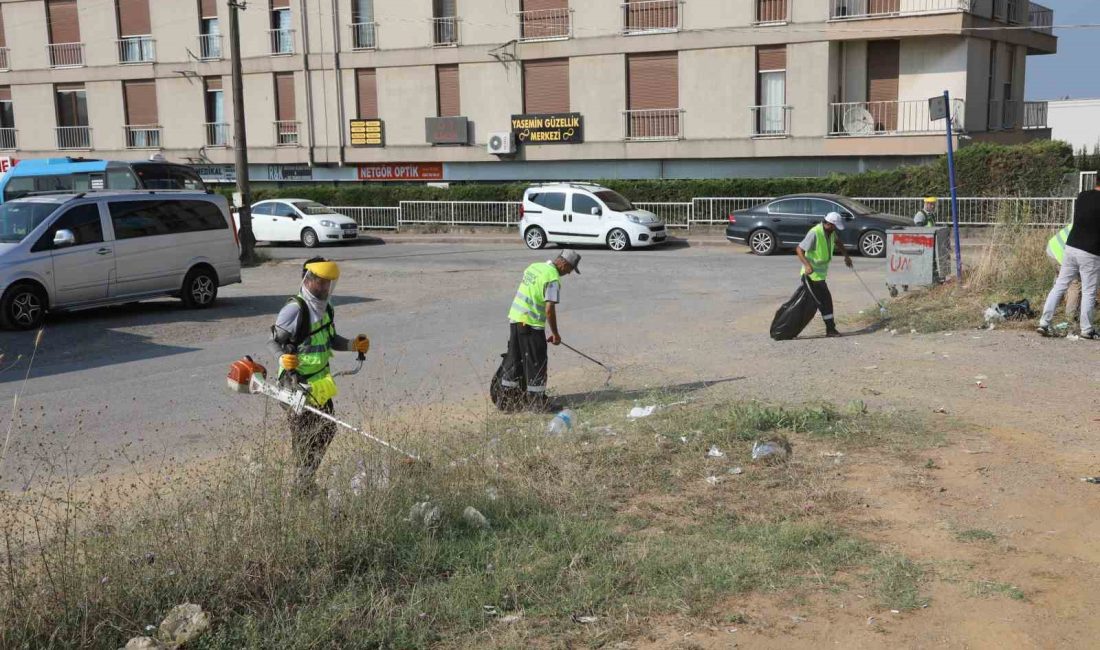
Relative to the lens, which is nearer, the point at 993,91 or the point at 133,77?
the point at 993,91

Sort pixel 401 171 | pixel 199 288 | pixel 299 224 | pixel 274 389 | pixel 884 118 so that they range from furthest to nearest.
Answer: pixel 401 171 → pixel 884 118 → pixel 299 224 → pixel 199 288 → pixel 274 389

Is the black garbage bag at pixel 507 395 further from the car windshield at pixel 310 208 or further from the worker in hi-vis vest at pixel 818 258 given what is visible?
the car windshield at pixel 310 208

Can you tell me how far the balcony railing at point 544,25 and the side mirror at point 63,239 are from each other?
22.1 metres

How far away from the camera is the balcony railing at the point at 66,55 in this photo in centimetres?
4188

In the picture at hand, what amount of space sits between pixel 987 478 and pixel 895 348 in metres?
5.12

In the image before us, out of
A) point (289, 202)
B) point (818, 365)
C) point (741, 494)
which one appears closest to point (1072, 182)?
point (818, 365)

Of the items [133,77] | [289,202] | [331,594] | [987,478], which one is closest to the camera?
[331,594]

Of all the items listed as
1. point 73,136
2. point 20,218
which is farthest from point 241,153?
point 73,136

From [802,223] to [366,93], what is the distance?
64.5 feet

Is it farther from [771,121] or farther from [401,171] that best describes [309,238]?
[771,121]

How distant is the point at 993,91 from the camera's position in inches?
1282

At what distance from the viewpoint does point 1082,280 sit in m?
11.1

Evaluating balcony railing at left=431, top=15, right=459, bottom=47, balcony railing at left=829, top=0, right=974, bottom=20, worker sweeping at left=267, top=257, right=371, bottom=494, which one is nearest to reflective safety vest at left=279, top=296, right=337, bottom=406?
worker sweeping at left=267, top=257, right=371, bottom=494

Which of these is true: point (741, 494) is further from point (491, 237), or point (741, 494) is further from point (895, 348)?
point (491, 237)
